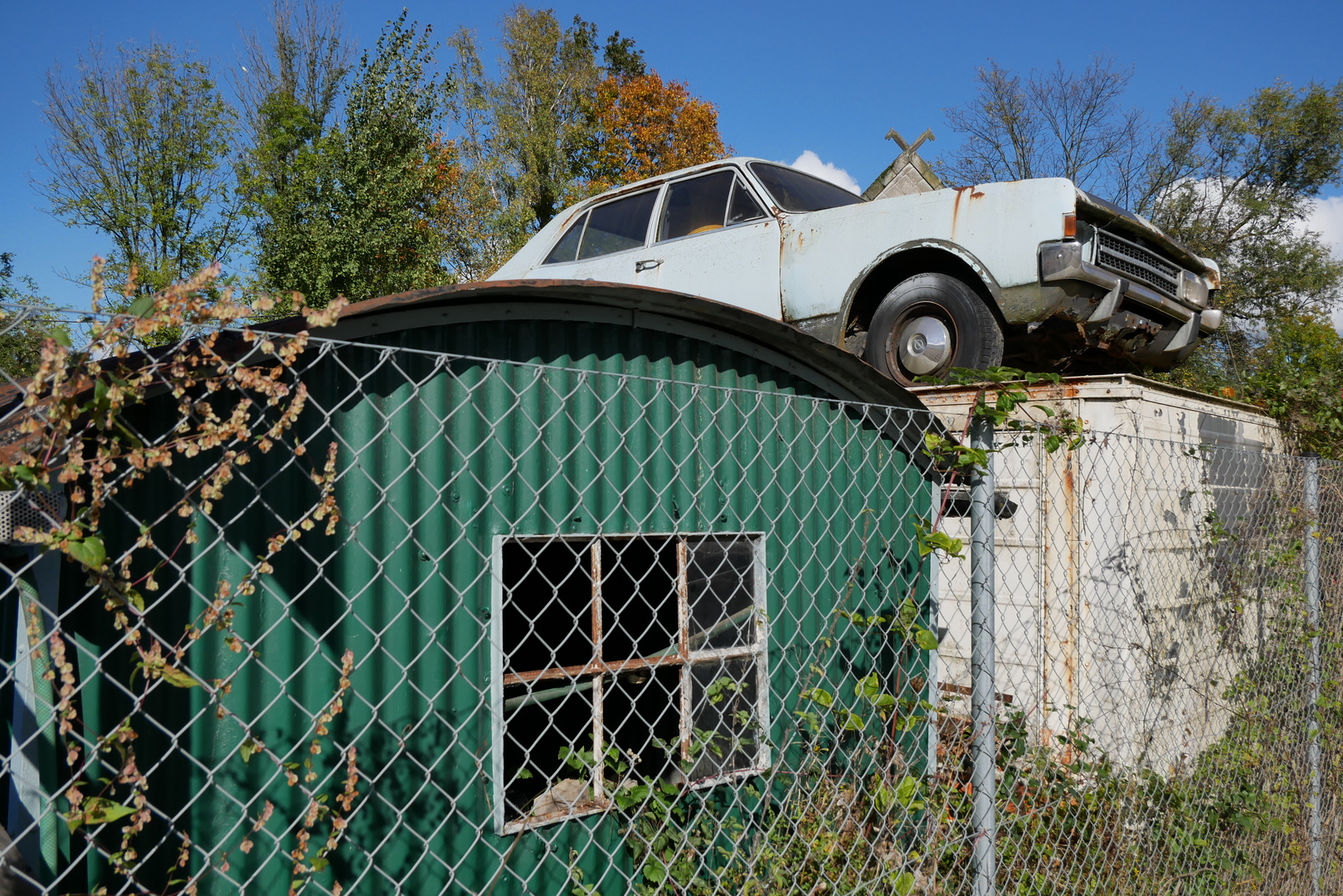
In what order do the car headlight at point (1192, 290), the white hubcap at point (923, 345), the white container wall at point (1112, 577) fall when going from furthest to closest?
1. the car headlight at point (1192, 290)
2. the white hubcap at point (923, 345)
3. the white container wall at point (1112, 577)

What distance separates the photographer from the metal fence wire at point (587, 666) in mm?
1992

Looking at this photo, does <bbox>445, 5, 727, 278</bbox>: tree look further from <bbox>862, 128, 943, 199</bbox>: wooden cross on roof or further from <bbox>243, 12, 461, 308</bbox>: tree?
<bbox>862, 128, 943, 199</bbox>: wooden cross on roof

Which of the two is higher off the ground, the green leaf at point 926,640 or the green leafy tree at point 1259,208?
the green leafy tree at point 1259,208

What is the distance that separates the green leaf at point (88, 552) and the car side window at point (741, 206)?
5721 millimetres

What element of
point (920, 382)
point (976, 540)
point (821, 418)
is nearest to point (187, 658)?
point (976, 540)

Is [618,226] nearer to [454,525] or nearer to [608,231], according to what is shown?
[608,231]

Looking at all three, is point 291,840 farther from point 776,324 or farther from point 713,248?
point 713,248

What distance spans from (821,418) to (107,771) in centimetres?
276

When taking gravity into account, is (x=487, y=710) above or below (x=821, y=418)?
below

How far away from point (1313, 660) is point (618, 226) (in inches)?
219

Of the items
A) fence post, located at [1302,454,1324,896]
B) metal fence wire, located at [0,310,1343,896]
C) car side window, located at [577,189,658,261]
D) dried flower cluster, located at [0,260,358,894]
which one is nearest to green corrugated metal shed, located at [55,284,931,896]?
metal fence wire, located at [0,310,1343,896]

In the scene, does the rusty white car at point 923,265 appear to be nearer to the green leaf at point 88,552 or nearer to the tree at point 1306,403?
the tree at point 1306,403

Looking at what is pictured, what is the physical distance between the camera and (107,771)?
2025 mm

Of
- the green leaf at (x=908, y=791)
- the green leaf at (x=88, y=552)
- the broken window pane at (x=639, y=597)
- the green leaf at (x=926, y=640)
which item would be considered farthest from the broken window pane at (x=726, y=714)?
the green leaf at (x=88, y=552)
